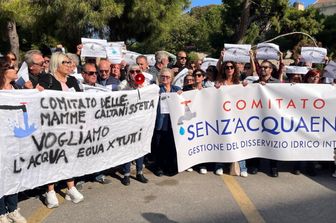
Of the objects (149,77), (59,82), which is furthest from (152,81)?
(59,82)

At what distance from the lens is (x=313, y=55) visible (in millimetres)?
7051

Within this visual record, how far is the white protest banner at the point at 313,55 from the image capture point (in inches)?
277

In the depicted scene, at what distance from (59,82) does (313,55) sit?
14.1ft

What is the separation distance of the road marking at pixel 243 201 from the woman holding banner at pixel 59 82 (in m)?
1.84

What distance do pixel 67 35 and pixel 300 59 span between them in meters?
10.3

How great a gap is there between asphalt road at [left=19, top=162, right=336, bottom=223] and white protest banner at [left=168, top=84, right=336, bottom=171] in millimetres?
371

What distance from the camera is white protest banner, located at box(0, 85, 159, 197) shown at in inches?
164

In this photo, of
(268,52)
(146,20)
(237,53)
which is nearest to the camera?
(237,53)

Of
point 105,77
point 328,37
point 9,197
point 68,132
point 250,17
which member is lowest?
point 9,197

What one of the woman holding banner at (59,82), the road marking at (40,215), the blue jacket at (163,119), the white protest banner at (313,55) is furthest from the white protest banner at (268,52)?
the road marking at (40,215)

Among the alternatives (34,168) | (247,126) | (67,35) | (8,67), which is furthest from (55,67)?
(67,35)

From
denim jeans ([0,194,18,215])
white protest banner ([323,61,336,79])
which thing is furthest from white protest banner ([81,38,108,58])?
white protest banner ([323,61,336,79])

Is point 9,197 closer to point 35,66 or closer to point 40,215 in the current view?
point 40,215

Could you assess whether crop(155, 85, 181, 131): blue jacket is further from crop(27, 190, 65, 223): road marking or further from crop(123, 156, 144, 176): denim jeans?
crop(27, 190, 65, 223): road marking
